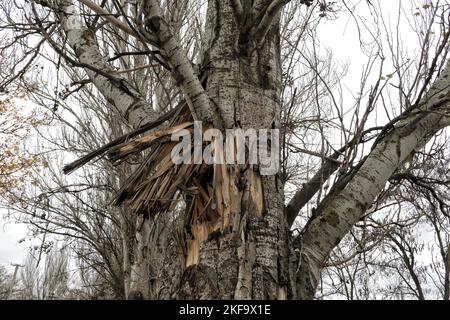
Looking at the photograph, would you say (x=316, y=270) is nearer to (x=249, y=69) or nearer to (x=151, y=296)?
(x=249, y=69)

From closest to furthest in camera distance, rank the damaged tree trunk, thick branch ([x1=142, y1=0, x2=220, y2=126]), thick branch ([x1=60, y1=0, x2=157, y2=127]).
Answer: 1. the damaged tree trunk
2. thick branch ([x1=142, y1=0, x2=220, y2=126])
3. thick branch ([x1=60, y1=0, x2=157, y2=127])

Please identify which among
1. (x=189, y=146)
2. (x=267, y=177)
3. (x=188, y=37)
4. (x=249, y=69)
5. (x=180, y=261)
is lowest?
(x=180, y=261)

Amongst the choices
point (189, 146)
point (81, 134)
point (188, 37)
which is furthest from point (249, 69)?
point (81, 134)

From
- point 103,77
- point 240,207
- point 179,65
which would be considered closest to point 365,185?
point 240,207

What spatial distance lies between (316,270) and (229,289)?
40cm

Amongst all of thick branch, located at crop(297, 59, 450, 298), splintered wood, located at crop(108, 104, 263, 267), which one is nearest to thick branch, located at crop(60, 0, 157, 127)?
splintered wood, located at crop(108, 104, 263, 267)

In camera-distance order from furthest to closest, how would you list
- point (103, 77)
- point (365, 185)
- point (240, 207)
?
Answer: point (103, 77), point (365, 185), point (240, 207)

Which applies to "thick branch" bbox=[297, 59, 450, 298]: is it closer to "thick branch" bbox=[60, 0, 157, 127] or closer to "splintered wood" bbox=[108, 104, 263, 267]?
"splintered wood" bbox=[108, 104, 263, 267]

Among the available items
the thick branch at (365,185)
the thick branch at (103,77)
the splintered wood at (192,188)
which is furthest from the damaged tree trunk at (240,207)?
the thick branch at (103,77)

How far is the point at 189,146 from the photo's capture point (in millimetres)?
1613
